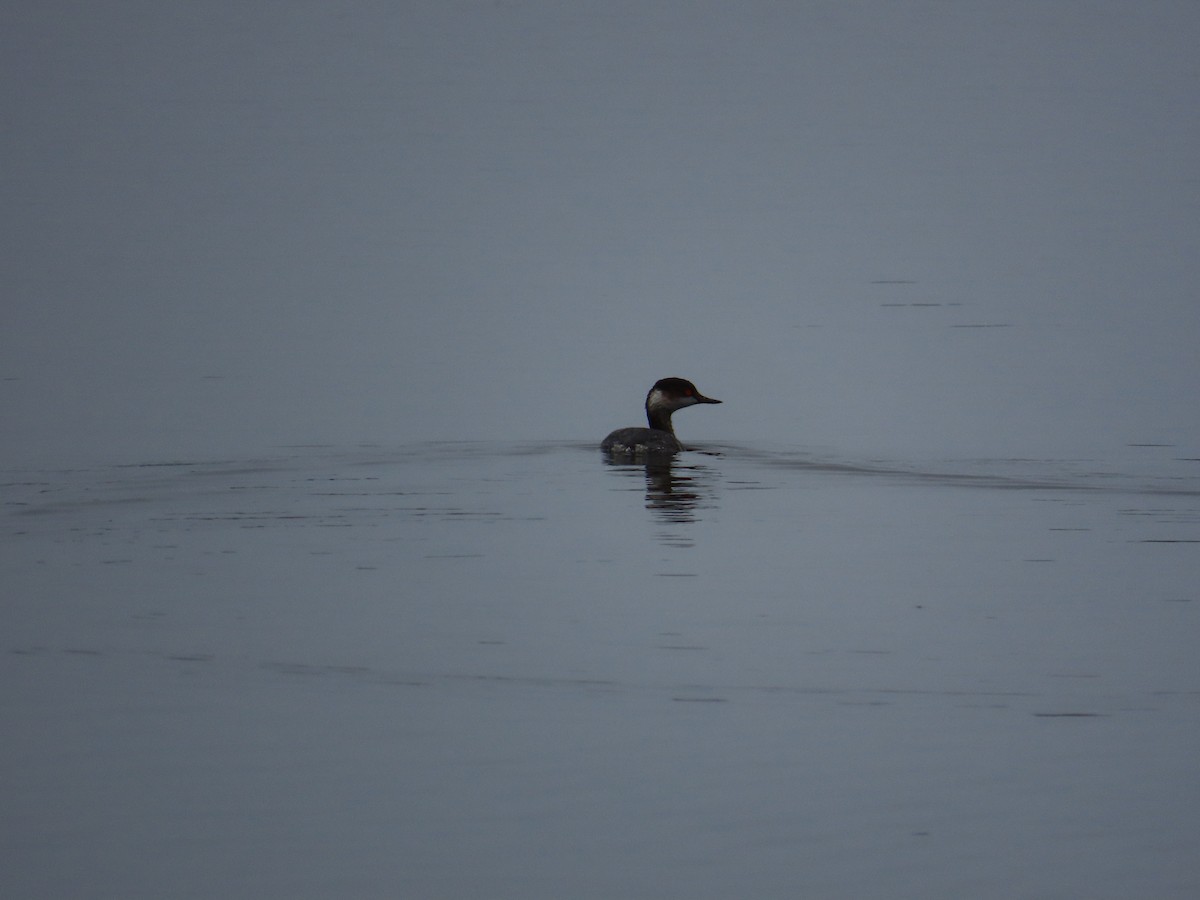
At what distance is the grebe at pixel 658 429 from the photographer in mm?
16797

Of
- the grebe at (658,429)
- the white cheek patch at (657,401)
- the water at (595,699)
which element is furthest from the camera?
the white cheek patch at (657,401)

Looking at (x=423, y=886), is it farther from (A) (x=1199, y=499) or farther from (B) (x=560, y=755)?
(A) (x=1199, y=499)

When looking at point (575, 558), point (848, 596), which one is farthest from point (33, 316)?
point (848, 596)

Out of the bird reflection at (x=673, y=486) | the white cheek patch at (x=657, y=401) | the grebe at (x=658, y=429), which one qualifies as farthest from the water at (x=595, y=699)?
the white cheek patch at (x=657, y=401)

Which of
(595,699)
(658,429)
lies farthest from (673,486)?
(595,699)

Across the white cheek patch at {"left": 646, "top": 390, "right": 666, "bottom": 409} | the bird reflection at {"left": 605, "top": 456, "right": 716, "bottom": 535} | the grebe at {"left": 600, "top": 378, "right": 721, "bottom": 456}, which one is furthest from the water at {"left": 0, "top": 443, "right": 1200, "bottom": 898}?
the white cheek patch at {"left": 646, "top": 390, "right": 666, "bottom": 409}

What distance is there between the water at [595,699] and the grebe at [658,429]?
340 cm

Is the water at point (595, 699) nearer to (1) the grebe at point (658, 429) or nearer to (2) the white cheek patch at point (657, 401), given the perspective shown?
(1) the grebe at point (658, 429)

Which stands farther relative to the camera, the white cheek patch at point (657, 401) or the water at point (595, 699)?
the white cheek patch at point (657, 401)

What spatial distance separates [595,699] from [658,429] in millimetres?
10441

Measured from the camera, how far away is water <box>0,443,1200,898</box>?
592 cm

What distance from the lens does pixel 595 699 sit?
25.1ft

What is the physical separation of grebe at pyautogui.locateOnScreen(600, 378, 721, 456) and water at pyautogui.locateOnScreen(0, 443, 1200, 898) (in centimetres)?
340

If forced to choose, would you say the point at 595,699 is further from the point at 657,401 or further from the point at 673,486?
the point at 657,401
